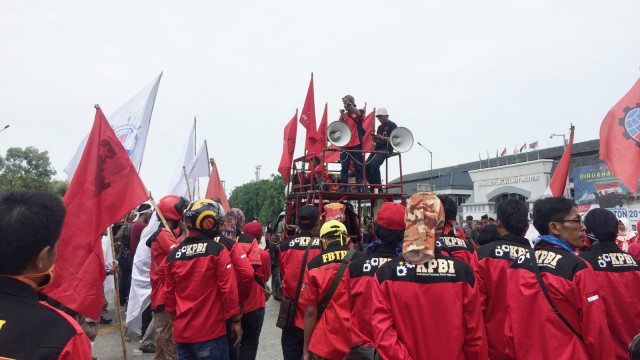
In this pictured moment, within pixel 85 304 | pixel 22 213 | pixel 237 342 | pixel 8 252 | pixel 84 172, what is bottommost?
pixel 237 342

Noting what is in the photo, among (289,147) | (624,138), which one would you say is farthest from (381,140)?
(624,138)

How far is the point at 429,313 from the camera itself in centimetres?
240

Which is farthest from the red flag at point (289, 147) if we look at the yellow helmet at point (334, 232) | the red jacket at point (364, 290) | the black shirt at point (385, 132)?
the red jacket at point (364, 290)

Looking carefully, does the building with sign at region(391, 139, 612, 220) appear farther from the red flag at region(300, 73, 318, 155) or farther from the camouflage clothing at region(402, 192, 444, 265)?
the camouflage clothing at region(402, 192, 444, 265)

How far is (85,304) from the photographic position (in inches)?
117

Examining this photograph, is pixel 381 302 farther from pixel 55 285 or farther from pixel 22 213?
pixel 55 285

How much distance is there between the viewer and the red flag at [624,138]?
507cm

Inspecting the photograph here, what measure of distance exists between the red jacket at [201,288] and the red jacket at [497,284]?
2147 millimetres

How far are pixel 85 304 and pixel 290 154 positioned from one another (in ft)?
25.7

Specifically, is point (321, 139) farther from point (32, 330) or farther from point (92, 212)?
point (32, 330)

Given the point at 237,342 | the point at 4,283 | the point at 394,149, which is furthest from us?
the point at 394,149

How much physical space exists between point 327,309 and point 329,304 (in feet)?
0.15

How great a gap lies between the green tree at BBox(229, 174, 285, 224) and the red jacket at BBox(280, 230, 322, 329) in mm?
29935

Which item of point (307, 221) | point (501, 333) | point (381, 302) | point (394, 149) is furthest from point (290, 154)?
point (381, 302)
